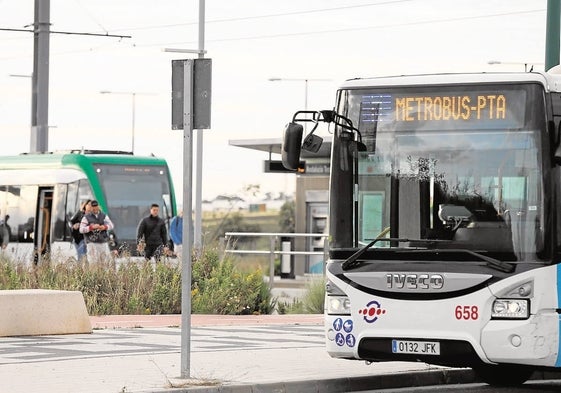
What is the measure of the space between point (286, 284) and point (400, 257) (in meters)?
23.2

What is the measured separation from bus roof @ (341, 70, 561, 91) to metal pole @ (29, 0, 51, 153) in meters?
19.1

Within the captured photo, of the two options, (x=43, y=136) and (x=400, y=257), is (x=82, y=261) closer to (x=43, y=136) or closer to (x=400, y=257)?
(x=43, y=136)

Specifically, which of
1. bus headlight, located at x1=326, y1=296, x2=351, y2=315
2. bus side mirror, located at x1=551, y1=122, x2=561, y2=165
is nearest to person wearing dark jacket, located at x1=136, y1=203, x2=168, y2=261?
bus headlight, located at x1=326, y1=296, x2=351, y2=315

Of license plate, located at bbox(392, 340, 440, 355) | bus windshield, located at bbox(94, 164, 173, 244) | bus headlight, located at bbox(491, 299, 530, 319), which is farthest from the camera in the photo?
bus windshield, located at bbox(94, 164, 173, 244)

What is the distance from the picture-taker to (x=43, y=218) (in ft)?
123

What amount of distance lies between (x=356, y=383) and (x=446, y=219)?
6.77 ft

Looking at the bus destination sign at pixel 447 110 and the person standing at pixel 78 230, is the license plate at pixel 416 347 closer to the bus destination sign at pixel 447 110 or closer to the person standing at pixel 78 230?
the bus destination sign at pixel 447 110

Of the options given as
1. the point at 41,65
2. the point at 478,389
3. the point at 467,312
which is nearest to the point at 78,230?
the point at 41,65

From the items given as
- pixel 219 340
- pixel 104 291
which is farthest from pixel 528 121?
pixel 104 291

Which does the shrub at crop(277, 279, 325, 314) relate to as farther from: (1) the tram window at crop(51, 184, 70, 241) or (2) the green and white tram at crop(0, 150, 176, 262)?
(1) the tram window at crop(51, 184, 70, 241)

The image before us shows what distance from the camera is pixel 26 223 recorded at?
38.0 metres

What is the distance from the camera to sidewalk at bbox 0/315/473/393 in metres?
13.3

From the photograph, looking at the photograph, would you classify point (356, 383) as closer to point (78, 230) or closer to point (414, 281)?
point (414, 281)

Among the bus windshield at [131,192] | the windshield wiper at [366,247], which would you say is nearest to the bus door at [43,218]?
the bus windshield at [131,192]
